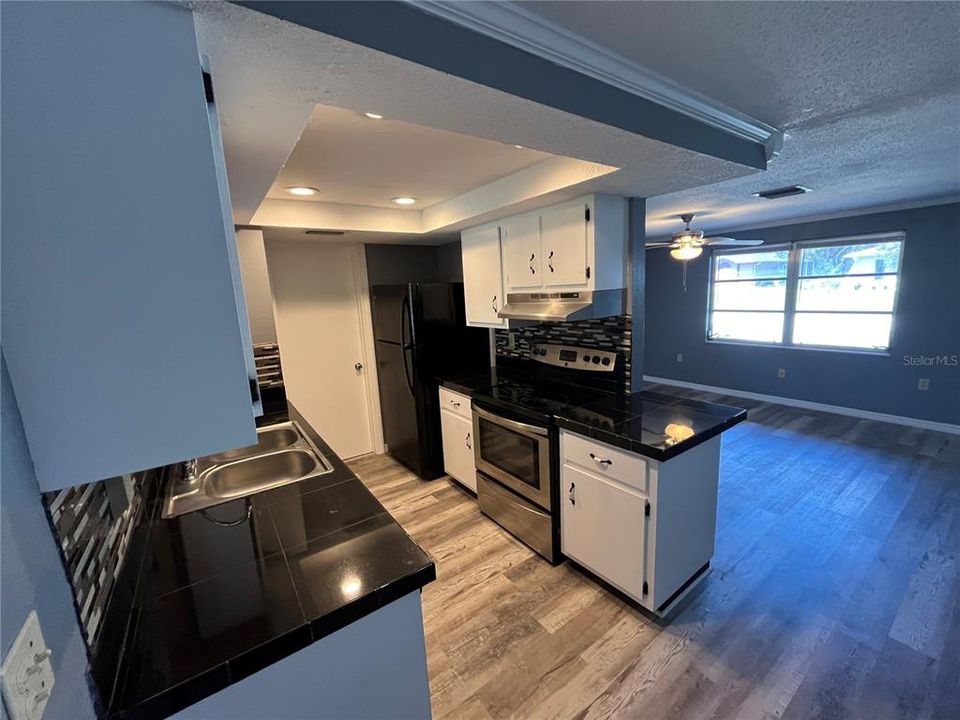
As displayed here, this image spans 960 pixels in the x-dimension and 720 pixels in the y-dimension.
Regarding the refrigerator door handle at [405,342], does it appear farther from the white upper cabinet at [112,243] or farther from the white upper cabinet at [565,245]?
the white upper cabinet at [112,243]

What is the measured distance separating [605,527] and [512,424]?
2.44 feet

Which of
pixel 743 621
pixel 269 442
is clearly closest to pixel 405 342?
pixel 269 442

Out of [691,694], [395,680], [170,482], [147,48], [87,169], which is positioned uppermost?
[147,48]

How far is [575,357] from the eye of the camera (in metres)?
2.78

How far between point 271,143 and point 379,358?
262 cm

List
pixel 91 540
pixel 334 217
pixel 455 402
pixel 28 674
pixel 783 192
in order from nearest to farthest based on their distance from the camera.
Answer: pixel 28 674, pixel 91 540, pixel 334 217, pixel 783 192, pixel 455 402

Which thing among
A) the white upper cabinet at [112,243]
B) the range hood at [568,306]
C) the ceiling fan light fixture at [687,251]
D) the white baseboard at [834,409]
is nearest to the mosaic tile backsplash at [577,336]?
the range hood at [568,306]

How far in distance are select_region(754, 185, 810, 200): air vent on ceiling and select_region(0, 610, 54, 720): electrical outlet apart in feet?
12.9

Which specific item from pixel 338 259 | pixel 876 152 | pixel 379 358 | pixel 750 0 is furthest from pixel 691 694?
pixel 338 259

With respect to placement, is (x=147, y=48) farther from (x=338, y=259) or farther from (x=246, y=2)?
(x=338, y=259)

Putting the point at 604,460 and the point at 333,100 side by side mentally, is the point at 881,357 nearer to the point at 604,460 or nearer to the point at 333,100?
the point at 604,460

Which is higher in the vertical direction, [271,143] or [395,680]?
[271,143]

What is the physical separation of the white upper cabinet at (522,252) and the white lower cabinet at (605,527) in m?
1.20

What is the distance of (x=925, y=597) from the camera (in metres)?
1.97
